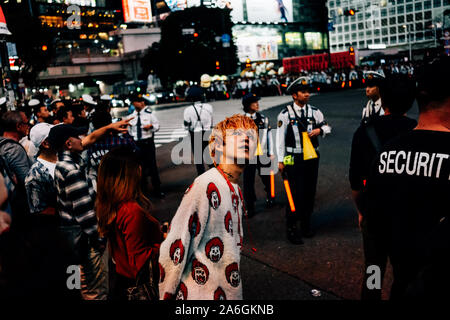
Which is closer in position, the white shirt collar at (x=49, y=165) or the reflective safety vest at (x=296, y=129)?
the white shirt collar at (x=49, y=165)

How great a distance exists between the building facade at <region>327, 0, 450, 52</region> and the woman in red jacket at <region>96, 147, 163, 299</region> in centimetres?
9914

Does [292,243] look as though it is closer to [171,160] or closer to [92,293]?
[92,293]

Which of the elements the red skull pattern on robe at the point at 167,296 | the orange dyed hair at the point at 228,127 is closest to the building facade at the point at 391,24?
the orange dyed hair at the point at 228,127

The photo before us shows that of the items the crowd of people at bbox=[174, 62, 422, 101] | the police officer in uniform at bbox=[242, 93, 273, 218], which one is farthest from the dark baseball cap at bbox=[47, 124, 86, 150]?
the crowd of people at bbox=[174, 62, 422, 101]

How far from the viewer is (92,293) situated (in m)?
3.42

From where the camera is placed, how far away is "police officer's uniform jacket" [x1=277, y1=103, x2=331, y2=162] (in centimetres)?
512

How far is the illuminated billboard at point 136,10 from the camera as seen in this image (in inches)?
2426

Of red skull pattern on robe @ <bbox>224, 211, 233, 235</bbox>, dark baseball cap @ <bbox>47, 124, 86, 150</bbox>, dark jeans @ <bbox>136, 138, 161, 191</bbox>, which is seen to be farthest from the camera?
dark jeans @ <bbox>136, 138, 161, 191</bbox>

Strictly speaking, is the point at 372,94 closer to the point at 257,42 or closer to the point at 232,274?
the point at 232,274

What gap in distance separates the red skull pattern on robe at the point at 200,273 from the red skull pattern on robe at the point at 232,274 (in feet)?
0.40

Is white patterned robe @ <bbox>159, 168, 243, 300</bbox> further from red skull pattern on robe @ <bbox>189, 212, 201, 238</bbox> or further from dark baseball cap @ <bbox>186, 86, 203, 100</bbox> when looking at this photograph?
dark baseball cap @ <bbox>186, 86, 203, 100</bbox>

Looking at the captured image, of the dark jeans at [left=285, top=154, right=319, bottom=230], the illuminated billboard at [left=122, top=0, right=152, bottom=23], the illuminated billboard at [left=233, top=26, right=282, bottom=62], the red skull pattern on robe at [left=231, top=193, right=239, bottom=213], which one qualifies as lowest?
the dark jeans at [left=285, top=154, right=319, bottom=230]

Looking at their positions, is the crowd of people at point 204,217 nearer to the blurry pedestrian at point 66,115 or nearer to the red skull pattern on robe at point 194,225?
the red skull pattern on robe at point 194,225

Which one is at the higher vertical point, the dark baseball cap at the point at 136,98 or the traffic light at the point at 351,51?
the traffic light at the point at 351,51
